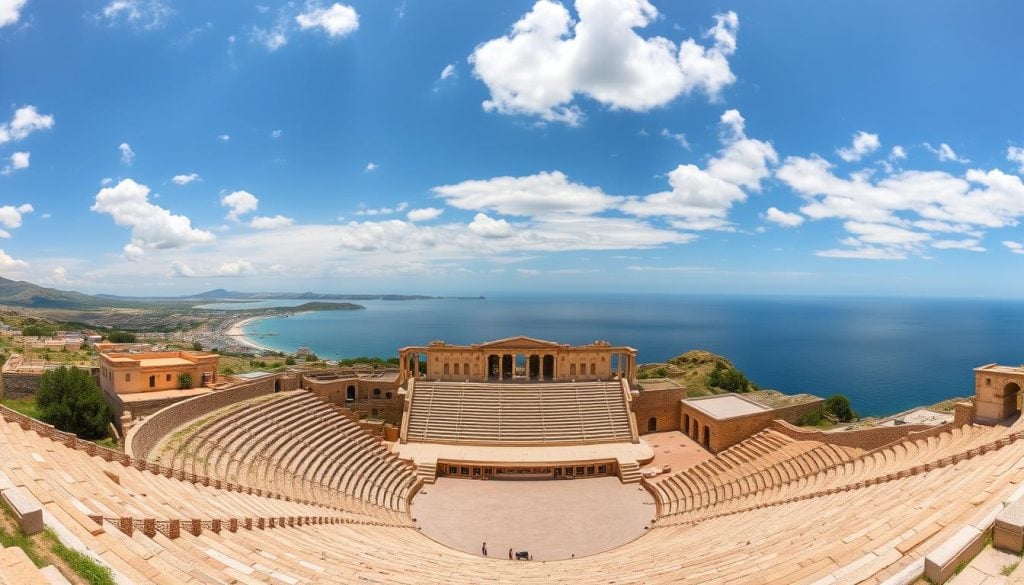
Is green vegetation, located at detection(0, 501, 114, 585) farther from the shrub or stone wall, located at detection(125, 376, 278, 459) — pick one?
the shrub

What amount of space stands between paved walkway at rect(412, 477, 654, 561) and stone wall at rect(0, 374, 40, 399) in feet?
82.6

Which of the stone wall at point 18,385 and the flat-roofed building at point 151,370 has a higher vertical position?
the flat-roofed building at point 151,370

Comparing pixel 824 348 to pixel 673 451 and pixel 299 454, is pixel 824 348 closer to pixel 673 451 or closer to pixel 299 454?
pixel 673 451

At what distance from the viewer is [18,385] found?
30.5 m

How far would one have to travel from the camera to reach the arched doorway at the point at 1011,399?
22188 mm

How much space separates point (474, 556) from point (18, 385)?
101 feet

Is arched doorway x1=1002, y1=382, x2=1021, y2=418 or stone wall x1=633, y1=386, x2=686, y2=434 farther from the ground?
arched doorway x1=1002, y1=382, x2=1021, y2=418

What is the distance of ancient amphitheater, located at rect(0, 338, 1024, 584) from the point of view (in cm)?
965

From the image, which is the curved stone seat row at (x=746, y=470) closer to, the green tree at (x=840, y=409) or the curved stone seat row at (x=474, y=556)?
the curved stone seat row at (x=474, y=556)

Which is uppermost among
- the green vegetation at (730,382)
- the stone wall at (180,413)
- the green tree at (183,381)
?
the green tree at (183,381)

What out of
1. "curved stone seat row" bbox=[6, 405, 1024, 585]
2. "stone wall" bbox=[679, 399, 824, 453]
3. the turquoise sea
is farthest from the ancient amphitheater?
the turquoise sea

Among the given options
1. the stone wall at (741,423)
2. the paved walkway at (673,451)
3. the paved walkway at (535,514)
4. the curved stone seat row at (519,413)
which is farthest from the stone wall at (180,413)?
the stone wall at (741,423)

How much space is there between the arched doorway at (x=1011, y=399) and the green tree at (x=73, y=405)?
139ft

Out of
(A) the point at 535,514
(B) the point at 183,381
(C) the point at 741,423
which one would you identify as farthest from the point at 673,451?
(B) the point at 183,381
